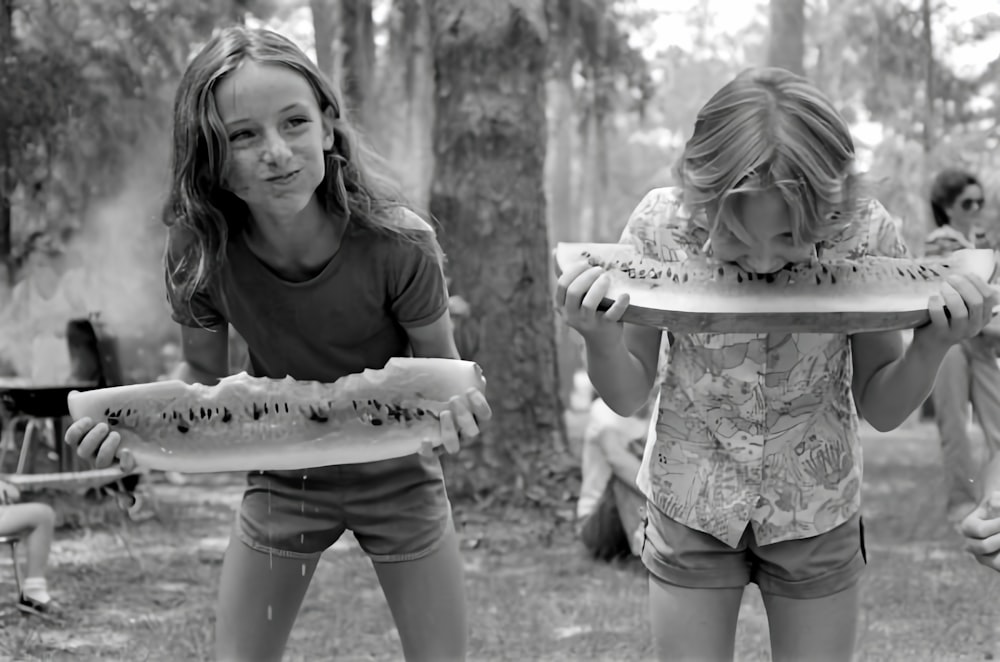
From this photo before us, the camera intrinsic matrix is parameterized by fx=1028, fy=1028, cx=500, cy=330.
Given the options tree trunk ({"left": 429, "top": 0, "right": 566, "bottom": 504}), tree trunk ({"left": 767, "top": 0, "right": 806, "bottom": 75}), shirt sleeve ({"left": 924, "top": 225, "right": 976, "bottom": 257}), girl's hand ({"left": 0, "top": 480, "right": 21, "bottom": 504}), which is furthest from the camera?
tree trunk ({"left": 767, "top": 0, "right": 806, "bottom": 75})

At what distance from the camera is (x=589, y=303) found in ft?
6.99

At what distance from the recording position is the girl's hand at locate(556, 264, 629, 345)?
2.14m

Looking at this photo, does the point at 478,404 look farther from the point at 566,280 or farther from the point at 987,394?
the point at 987,394

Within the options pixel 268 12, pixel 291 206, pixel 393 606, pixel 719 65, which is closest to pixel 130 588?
pixel 393 606

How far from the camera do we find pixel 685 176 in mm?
2184

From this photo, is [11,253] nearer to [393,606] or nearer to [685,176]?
[393,606]

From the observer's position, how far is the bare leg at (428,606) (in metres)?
2.47

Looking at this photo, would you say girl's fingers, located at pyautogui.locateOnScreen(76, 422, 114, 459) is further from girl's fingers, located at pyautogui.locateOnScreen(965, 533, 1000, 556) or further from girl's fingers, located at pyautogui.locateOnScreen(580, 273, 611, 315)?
girl's fingers, located at pyautogui.locateOnScreen(965, 533, 1000, 556)

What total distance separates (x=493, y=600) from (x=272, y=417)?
3051 mm

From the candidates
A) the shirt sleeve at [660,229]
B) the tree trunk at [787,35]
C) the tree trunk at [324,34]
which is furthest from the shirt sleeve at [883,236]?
the tree trunk at [787,35]

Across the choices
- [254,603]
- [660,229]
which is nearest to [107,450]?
[254,603]

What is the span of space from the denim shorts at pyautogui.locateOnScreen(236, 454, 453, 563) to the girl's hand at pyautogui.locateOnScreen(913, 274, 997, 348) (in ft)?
4.01

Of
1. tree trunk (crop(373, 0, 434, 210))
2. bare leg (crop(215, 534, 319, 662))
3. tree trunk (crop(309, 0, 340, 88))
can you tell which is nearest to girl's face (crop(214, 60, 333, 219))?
bare leg (crop(215, 534, 319, 662))

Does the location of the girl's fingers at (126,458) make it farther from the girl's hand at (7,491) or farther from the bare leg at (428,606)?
the girl's hand at (7,491)
